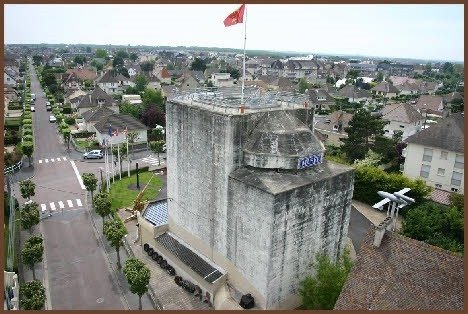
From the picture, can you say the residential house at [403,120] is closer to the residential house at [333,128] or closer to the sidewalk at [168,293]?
the residential house at [333,128]

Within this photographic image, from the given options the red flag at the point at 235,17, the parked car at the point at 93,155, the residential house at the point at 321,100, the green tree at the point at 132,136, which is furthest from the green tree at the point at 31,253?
the residential house at the point at 321,100

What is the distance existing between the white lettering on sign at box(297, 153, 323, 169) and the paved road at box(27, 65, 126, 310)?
19260 millimetres

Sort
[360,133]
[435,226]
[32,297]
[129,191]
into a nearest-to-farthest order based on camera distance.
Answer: [32,297]
[435,226]
[129,191]
[360,133]

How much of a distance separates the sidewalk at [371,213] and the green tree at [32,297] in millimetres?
37327

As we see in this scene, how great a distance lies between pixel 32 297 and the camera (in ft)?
98.0

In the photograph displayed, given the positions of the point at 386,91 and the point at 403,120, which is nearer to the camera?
the point at 403,120

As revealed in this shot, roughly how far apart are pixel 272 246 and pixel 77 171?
47.8 meters

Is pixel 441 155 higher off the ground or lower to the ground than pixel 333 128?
higher

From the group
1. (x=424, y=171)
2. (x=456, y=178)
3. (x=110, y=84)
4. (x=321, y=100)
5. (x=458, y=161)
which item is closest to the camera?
(x=458, y=161)

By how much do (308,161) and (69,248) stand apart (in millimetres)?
27646

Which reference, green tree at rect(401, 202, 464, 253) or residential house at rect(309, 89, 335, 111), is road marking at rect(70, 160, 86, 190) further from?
residential house at rect(309, 89, 335, 111)

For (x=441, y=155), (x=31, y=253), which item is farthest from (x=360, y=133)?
(x=31, y=253)

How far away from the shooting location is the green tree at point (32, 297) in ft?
96.9

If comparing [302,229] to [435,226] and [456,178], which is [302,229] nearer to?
[435,226]
